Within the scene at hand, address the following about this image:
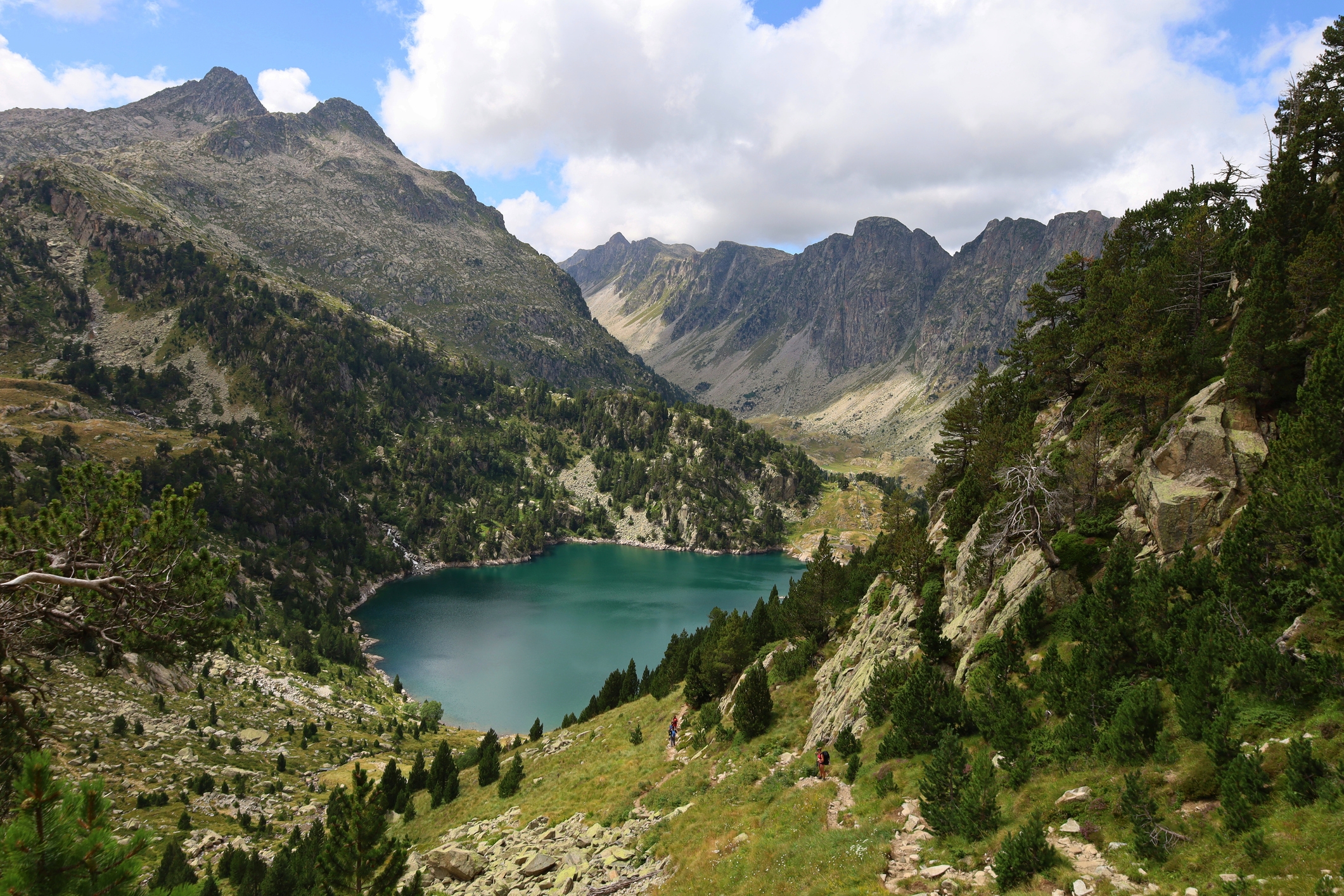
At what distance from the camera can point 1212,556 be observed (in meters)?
17.5

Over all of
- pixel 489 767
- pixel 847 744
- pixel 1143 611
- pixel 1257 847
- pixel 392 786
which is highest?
pixel 1143 611

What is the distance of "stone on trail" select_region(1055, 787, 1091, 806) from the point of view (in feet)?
44.0

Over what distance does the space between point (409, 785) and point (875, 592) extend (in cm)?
3749

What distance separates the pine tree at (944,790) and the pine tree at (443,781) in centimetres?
3517

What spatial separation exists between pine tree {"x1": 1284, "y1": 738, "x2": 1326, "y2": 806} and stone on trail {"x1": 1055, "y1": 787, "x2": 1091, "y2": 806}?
375 cm

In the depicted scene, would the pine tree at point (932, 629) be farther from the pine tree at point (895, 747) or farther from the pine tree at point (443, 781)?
the pine tree at point (443, 781)

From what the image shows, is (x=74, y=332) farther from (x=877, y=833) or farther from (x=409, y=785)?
(x=877, y=833)

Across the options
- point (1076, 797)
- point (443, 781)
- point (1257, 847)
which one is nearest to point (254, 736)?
point (443, 781)

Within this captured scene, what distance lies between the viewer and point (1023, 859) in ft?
38.8

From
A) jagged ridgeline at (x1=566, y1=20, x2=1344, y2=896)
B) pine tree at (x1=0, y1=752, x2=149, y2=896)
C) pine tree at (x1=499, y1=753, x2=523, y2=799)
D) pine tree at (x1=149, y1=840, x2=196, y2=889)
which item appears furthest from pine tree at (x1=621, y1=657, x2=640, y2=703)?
pine tree at (x1=0, y1=752, x2=149, y2=896)

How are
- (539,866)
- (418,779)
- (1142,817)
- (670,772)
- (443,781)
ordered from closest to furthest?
(1142,817), (539,866), (670,772), (443,781), (418,779)

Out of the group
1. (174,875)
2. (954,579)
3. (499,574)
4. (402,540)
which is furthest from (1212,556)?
(402,540)

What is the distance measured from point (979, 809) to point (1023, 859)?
7.99 feet

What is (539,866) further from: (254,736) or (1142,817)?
(254,736)
